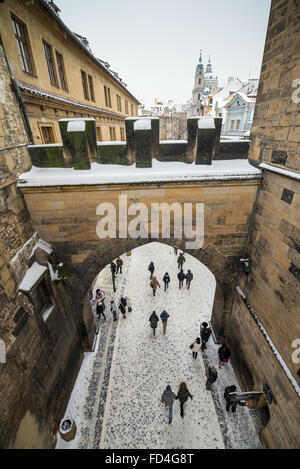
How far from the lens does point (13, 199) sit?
4676 millimetres

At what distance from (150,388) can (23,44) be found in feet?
35.2

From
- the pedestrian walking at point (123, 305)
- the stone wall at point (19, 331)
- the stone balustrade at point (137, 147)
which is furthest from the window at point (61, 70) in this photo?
the pedestrian walking at point (123, 305)

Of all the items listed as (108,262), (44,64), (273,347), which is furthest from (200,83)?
(273,347)

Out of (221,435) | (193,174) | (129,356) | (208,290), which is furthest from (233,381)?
(193,174)

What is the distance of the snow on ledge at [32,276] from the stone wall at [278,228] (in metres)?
5.40

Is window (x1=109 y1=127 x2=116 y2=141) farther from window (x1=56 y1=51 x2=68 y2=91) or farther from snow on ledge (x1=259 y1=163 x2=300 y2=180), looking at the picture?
snow on ledge (x1=259 y1=163 x2=300 y2=180)

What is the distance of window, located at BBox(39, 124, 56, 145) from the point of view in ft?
22.0

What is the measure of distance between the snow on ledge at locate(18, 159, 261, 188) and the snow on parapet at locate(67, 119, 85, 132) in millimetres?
919

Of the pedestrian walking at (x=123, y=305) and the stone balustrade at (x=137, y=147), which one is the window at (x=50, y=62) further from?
the pedestrian walking at (x=123, y=305)

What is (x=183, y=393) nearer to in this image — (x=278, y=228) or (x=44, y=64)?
(x=278, y=228)

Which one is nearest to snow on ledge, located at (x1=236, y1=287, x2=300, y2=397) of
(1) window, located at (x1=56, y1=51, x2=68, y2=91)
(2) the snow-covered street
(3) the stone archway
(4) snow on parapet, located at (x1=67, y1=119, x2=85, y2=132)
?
(3) the stone archway

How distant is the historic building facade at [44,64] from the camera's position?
5340 millimetres
